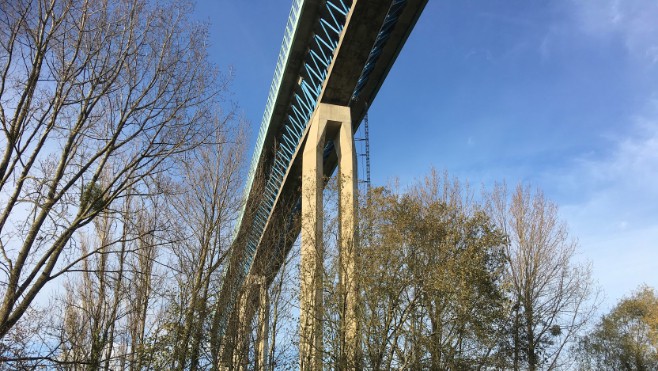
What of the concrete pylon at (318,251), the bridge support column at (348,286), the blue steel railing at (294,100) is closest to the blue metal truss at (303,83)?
the blue steel railing at (294,100)

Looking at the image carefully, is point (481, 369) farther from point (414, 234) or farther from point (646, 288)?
point (646, 288)

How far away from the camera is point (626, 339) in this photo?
67.2ft

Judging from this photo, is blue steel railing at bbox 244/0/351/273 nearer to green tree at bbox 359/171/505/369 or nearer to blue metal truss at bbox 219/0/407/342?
blue metal truss at bbox 219/0/407/342

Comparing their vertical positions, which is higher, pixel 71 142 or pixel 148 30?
pixel 148 30

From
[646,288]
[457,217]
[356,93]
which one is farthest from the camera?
[646,288]

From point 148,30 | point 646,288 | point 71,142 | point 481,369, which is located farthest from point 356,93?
point 646,288

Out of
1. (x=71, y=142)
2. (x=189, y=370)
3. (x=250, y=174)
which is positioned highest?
(x=250, y=174)

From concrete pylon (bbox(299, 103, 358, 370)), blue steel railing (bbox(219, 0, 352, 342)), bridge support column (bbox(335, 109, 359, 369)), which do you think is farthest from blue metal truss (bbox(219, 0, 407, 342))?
bridge support column (bbox(335, 109, 359, 369))

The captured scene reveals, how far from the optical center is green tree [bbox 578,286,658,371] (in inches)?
786

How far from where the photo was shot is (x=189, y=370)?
1047cm

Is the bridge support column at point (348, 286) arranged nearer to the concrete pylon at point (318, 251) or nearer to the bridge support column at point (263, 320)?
the concrete pylon at point (318, 251)

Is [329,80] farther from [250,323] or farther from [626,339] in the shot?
[626,339]

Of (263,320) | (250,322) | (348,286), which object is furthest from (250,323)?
(348,286)

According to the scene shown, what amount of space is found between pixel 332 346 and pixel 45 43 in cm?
771
